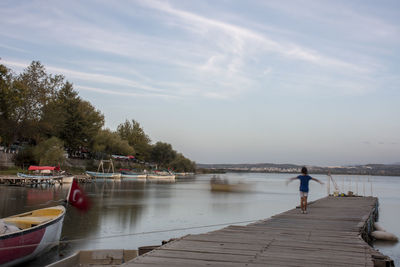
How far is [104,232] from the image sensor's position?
883 inches

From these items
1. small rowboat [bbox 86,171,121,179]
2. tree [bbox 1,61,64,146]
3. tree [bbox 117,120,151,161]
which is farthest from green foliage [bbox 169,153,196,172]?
tree [bbox 1,61,64,146]

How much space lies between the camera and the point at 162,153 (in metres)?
153

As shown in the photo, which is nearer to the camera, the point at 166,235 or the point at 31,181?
the point at 166,235

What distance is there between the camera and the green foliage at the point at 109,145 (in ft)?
311

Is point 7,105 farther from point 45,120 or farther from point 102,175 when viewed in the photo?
point 102,175

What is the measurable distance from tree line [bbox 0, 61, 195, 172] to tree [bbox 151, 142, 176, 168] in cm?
4949

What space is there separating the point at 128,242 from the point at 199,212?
1610 centimetres

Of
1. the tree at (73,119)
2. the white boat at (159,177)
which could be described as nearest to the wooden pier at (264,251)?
the tree at (73,119)

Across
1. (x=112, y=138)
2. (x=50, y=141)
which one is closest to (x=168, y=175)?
(x=112, y=138)

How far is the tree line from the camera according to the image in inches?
2499

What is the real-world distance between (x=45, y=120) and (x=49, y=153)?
27.9ft

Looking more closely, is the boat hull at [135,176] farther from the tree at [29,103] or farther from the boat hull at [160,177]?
the tree at [29,103]

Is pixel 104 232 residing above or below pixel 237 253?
below

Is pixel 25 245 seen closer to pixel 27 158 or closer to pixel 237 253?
pixel 237 253
